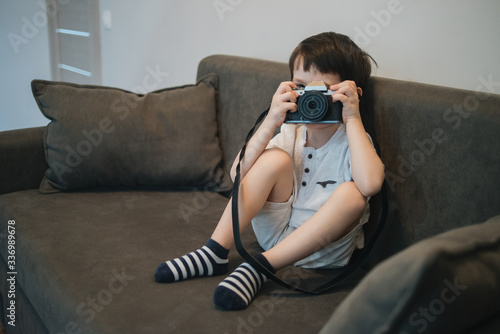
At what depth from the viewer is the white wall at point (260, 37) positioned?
119 cm

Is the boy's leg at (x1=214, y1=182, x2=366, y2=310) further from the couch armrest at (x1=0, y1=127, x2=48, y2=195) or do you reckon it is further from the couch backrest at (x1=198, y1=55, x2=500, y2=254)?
the couch armrest at (x1=0, y1=127, x2=48, y2=195)

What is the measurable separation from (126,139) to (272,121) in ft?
1.85

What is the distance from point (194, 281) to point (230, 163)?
61 cm

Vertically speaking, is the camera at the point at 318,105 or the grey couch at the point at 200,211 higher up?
the camera at the point at 318,105

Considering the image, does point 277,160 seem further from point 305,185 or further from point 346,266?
point 346,266

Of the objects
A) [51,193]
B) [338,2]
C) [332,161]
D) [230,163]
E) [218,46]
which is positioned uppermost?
[338,2]

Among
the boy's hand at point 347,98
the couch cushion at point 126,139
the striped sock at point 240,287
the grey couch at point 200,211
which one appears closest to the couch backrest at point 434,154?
the grey couch at point 200,211

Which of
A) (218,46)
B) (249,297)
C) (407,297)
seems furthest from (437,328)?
(218,46)

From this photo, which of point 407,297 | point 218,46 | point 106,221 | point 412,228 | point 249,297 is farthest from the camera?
point 218,46

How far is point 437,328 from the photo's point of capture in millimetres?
582

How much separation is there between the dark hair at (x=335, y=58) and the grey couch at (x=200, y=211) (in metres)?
0.07

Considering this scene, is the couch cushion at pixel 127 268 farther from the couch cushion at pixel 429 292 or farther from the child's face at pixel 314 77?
the child's face at pixel 314 77

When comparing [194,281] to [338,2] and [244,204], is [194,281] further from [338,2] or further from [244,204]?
[338,2]

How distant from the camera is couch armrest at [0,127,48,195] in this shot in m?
1.51
